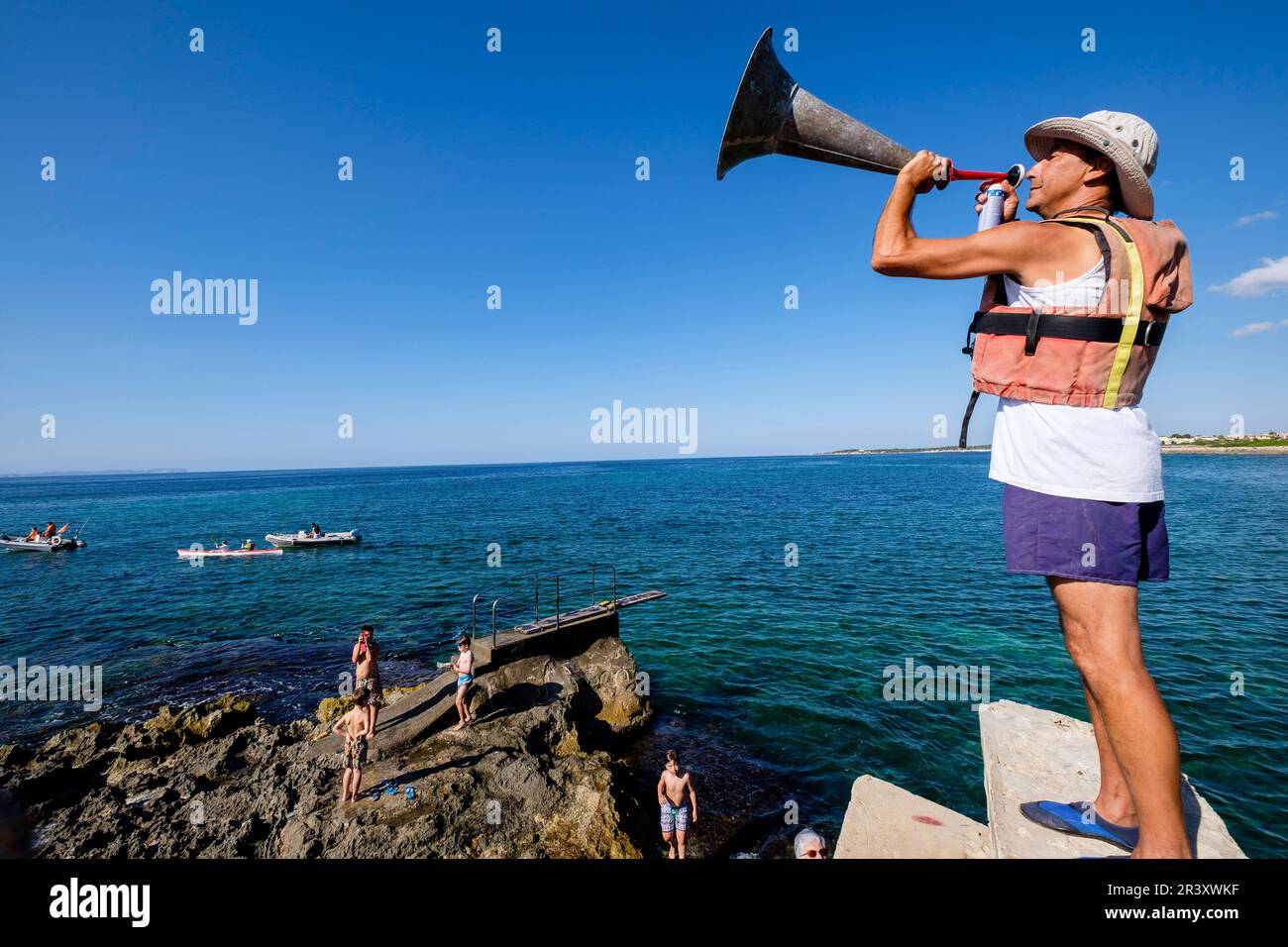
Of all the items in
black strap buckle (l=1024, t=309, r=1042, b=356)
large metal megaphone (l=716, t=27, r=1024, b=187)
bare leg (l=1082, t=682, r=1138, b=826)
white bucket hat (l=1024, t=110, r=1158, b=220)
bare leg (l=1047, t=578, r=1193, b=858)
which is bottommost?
bare leg (l=1082, t=682, r=1138, b=826)

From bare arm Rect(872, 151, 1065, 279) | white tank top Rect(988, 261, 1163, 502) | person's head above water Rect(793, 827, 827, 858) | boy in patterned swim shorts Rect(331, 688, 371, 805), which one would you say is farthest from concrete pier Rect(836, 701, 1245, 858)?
boy in patterned swim shorts Rect(331, 688, 371, 805)

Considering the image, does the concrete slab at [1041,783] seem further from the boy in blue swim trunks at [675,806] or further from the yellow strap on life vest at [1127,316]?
the boy in blue swim trunks at [675,806]

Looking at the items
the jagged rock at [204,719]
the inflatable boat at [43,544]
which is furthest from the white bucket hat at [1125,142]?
the inflatable boat at [43,544]

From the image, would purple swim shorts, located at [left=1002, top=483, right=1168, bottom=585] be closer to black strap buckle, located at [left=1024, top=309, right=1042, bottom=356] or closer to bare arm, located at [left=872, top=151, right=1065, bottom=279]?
black strap buckle, located at [left=1024, top=309, right=1042, bottom=356]

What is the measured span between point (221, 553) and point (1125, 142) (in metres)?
51.5

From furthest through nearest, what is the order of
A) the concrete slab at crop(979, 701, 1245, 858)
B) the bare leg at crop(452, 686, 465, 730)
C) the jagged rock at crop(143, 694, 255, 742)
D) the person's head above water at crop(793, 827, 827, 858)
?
the jagged rock at crop(143, 694, 255, 742) < the bare leg at crop(452, 686, 465, 730) < the person's head above water at crop(793, 827, 827, 858) < the concrete slab at crop(979, 701, 1245, 858)

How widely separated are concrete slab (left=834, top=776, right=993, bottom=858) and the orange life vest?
210 inches

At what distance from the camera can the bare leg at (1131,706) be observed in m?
2.10

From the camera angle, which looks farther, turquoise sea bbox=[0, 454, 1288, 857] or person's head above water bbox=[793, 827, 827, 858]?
turquoise sea bbox=[0, 454, 1288, 857]

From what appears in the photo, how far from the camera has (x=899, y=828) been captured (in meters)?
6.12

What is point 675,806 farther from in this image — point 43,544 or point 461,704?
point 43,544

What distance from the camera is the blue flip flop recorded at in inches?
109
